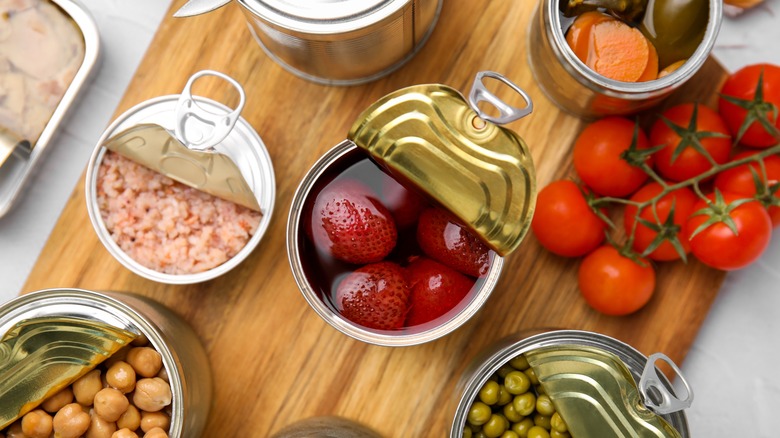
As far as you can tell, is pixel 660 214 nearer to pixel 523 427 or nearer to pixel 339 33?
pixel 523 427

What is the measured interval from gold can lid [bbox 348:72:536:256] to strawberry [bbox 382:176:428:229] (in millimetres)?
92

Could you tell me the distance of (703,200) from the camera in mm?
917

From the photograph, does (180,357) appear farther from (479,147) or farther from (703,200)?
(703,200)

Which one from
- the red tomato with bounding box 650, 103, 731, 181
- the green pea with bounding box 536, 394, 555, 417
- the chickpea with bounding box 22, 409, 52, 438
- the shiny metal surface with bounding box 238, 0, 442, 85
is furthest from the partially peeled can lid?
the red tomato with bounding box 650, 103, 731, 181

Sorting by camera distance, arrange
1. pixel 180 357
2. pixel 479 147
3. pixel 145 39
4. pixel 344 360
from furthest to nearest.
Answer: pixel 145 39, pixel 344 360, pixel 180 357, pixel 479 147

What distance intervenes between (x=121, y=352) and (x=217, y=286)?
0.16 meters

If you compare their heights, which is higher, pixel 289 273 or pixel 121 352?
pixel 289 273

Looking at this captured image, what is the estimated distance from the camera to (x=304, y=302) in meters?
0.95

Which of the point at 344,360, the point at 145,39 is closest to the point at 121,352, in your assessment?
the point at 344,360

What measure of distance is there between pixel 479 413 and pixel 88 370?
0.48 m

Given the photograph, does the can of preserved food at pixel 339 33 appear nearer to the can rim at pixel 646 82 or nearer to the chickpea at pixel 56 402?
the can rim at pixel 646 82

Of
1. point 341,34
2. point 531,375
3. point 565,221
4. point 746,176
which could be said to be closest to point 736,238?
point 746,176

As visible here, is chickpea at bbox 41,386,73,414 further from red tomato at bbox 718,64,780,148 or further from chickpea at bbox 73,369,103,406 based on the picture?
red tomato at bbox 718,64,780,148

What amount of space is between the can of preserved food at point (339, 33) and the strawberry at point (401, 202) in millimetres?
160
